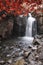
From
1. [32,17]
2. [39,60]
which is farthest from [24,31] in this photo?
[39,60]

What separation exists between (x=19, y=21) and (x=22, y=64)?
365 inches

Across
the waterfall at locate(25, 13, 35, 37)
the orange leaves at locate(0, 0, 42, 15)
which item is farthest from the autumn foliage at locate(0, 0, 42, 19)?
the waterfall at locate(25, 13, 35, 37)

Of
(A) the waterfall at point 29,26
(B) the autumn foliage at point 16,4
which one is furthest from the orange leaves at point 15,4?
(A) the waterfall at point 29,26

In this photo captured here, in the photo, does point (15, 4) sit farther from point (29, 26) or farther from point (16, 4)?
point (29, 26)

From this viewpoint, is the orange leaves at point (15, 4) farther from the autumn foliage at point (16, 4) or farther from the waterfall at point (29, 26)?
the waterfall at point (29, 26)

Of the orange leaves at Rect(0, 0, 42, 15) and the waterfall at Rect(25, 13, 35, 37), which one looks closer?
the orange leaves at Rect(0, 0, 42, 15)

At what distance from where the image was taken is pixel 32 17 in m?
15.9

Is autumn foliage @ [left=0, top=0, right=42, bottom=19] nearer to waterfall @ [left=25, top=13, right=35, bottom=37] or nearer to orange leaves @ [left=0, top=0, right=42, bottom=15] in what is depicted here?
orange leaves @ [left=0, top=0, right=42, bottom=15]

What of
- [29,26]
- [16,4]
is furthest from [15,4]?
[29,26]

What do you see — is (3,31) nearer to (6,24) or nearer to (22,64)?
(6,24)

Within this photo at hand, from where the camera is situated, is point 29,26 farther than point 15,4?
Yes

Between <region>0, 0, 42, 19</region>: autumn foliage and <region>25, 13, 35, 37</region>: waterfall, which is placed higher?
<region>0, 0, 42, 19</region>: autumn foliage

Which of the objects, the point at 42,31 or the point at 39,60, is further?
the point at 42,31

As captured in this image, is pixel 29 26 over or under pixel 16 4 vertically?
under
